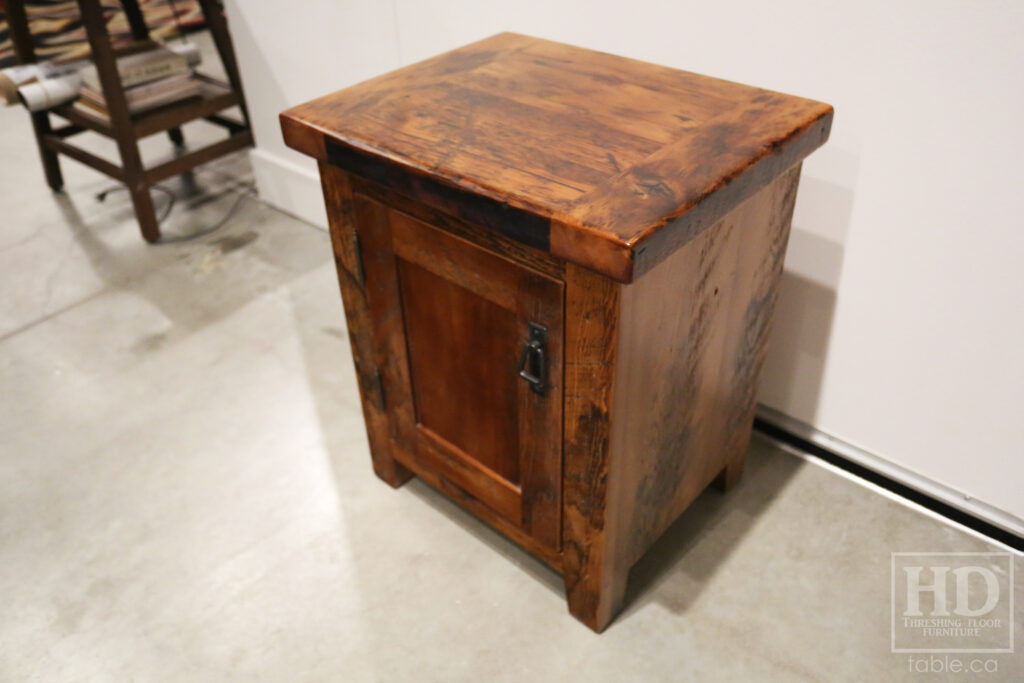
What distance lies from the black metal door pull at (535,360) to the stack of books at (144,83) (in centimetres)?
159

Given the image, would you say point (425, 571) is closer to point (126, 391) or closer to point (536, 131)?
point (536, 131)

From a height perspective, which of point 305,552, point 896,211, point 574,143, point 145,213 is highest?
point 574,143

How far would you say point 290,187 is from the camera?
223cm

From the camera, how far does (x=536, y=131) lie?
98 centimetres

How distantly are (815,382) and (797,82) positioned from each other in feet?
1.69

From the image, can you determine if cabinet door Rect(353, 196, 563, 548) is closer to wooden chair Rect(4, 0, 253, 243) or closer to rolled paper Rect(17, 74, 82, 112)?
wooden chair Rect(4, 0, 253, 243)

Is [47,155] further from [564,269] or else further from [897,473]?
[897,473]

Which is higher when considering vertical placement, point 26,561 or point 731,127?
point 731,127

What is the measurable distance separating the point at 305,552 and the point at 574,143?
2.66 ft

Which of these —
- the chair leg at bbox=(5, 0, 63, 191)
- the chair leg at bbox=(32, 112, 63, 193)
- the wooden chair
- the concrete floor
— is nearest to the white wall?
the concrete floor

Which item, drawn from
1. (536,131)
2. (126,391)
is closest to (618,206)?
(536,131)

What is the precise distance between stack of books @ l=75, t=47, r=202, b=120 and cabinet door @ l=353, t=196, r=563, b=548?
131 cm

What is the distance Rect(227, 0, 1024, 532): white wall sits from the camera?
107cm

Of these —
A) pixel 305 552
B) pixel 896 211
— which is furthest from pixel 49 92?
pixel 896 211
